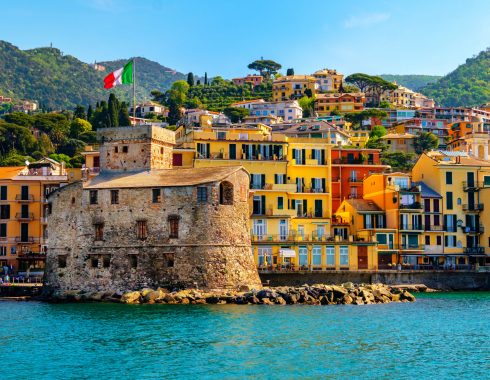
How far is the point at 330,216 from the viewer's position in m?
64.8

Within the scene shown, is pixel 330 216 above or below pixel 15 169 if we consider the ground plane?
below

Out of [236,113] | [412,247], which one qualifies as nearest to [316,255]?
[412,247]

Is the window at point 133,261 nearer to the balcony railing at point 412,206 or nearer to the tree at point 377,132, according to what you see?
the balcony railing at point 412,206

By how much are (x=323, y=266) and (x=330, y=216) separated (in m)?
6.76

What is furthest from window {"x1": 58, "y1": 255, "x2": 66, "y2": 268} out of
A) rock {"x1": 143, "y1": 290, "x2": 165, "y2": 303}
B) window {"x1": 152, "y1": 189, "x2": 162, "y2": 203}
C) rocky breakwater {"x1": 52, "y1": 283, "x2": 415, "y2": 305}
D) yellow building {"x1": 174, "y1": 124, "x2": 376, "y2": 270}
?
yellow building {"x1": 174, "y1": 124, "x2": 376, "y2": 270}

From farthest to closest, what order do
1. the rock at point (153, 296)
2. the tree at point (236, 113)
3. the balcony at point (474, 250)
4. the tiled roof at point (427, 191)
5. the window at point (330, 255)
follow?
1. the tree at point (236, 113)
2. the balcony at point (474, 250)
3. the tiled roof at point (427, 191)
4. the window at point (330, 255)
5. the rock at point (153, 296)

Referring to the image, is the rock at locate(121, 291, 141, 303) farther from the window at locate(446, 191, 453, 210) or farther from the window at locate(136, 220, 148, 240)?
the window at locate(446, 191, 453, 210)

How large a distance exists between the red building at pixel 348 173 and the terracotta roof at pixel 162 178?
21.9m

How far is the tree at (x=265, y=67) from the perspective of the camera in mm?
190125

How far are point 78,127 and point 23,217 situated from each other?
54.3 meters

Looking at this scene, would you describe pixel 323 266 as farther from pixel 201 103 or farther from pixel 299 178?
pixel 201 103

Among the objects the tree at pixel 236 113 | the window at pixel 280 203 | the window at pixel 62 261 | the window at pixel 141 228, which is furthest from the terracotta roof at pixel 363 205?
the tree at pixel 236 113

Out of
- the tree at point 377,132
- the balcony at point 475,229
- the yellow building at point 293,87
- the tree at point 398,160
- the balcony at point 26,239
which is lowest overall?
the balcony at point 26,239

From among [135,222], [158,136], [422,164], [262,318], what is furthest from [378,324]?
[422,164]
